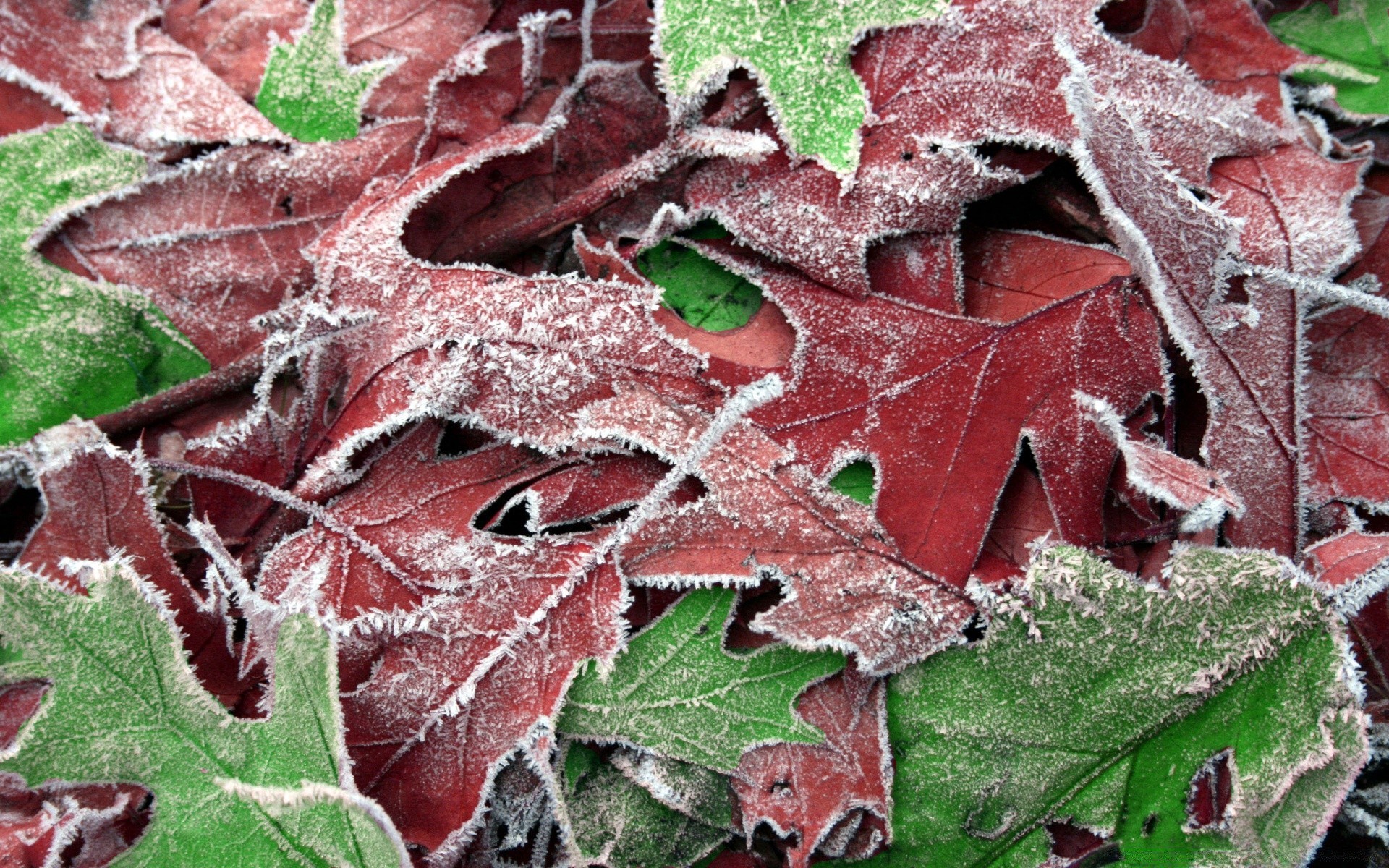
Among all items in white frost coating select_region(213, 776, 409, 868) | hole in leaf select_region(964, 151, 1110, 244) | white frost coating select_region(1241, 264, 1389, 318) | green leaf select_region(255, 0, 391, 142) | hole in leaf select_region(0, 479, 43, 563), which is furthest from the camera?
green leaf select_region(255, 0, 391, 142)

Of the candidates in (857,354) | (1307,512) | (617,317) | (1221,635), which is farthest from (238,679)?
(1307,512)

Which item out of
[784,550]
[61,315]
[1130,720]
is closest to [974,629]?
[1130,720]

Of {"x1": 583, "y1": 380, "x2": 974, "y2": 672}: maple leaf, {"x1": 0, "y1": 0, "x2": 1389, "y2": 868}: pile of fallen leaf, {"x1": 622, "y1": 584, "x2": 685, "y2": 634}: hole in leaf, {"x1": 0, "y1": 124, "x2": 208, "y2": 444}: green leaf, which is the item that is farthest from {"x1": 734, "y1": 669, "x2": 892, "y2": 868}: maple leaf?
{"x1": 0, "y1": 124, "x2": 208, "y2": 444}: green leaf

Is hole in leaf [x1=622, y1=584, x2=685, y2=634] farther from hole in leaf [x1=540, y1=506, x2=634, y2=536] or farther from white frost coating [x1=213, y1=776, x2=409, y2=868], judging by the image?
white frost coating [x1=213, y1=776, x2=409, y2=868]

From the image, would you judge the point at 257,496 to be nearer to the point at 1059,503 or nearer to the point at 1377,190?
the point at 1059,503

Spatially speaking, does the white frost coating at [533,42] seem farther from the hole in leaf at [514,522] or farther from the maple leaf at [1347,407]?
the maple leaf at [1347,407]

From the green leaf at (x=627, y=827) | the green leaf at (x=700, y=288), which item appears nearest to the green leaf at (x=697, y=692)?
the green leaf at (x=627, y=827)

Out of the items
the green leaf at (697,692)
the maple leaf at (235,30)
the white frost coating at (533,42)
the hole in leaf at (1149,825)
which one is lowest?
the hole in leaf at (1149,825)
